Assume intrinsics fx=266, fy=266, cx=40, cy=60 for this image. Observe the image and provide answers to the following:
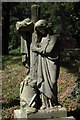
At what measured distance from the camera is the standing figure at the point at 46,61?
240 inches

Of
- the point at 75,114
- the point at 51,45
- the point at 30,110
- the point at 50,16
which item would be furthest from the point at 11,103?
the point at 50,16

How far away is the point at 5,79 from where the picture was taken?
1323 cm

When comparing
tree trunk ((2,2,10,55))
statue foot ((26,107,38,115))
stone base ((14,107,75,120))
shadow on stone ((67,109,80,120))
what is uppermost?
tree trunk ((2,2,10,55))

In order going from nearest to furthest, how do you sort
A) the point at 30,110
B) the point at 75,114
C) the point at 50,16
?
the point at 30,110, the point at 75,114, the point at 50,16

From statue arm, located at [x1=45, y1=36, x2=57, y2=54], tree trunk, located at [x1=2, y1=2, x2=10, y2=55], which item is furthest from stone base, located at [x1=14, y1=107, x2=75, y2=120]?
tree trunk, located at [x1=2, y1=2, x2=10, y2=55]

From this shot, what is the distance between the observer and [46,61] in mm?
6219

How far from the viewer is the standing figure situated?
240 inches

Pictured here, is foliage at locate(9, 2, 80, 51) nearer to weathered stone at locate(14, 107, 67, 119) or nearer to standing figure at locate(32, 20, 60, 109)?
standing figure at locate(32, 20, 60, 109)

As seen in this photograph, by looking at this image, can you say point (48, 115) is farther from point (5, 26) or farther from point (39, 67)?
point (5, 26)

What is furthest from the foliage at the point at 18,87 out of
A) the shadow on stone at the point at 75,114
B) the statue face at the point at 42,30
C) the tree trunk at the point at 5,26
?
the tree trunk at the point at 5,26

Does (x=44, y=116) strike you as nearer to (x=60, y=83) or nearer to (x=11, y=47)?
(x=60, y=83)

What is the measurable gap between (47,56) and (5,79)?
24.2 feet

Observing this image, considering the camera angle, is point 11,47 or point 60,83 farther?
point 11,47

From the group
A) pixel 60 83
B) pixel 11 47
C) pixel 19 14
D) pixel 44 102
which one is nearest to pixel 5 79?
pixel 60 83
